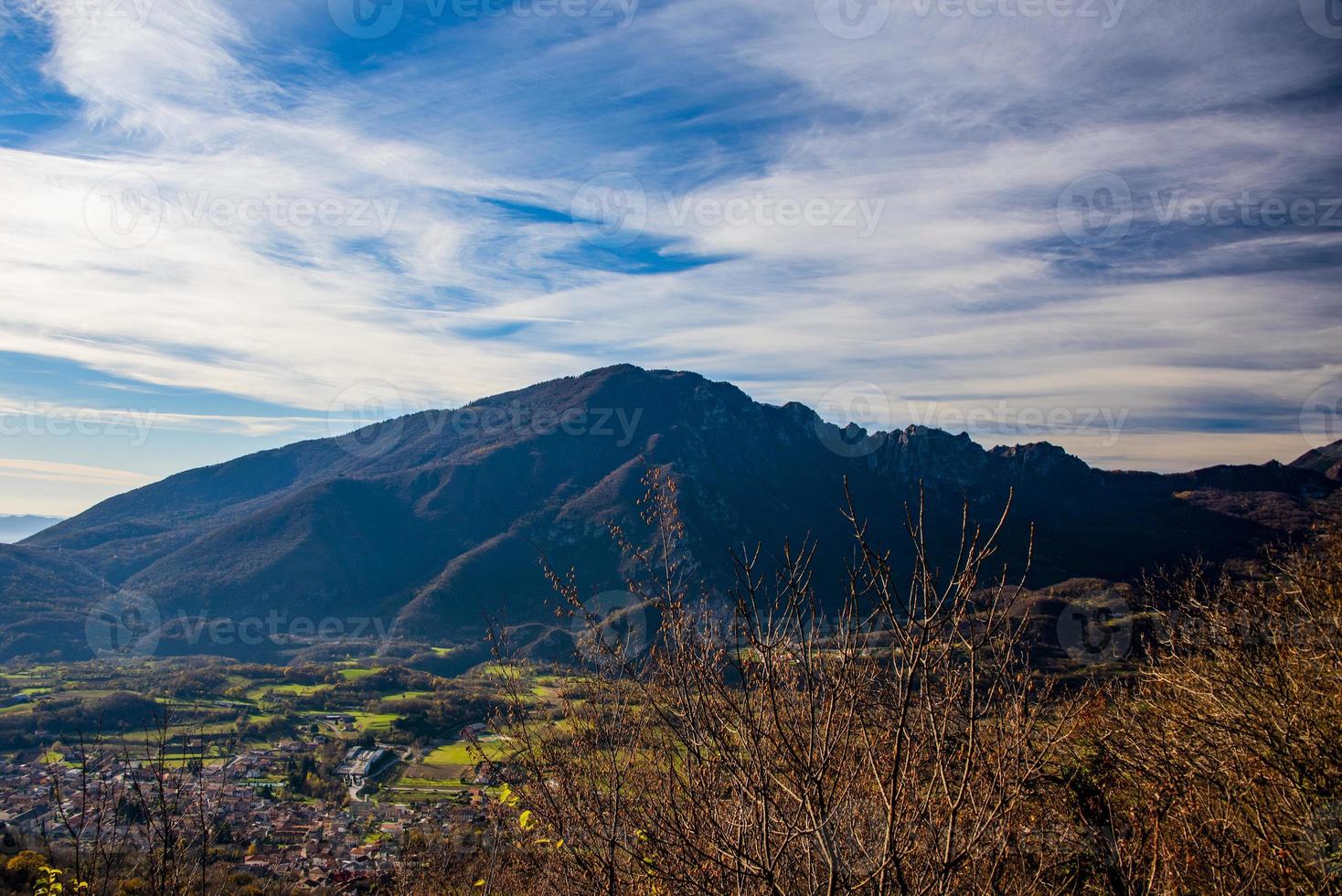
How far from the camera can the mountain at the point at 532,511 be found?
227 feet

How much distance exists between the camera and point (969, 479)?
106875 mm

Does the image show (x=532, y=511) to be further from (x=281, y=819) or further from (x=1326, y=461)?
(x=1326, y=461)

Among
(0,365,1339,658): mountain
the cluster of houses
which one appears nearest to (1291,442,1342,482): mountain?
(0,365,1339,658): mountain

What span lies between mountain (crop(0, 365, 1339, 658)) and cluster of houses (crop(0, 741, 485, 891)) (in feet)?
123

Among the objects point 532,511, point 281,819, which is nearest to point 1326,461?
point 532,511

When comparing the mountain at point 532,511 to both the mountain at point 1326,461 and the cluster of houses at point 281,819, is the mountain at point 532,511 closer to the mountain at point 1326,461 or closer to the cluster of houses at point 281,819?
the mountain at point 1326,461

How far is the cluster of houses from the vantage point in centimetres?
935

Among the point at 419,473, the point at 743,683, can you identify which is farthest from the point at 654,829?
the point at 419,473

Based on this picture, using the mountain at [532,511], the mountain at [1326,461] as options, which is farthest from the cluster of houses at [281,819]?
the mountain at [1326,461]

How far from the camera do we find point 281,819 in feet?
57.3

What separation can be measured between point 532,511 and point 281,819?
6789 centimetres

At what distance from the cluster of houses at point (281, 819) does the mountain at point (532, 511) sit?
37.6m

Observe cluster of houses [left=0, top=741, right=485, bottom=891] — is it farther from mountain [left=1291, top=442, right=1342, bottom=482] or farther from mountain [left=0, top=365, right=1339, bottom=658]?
mountain [left=1291, top=442, right=1342, bottom=482]

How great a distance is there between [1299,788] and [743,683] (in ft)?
13.8
